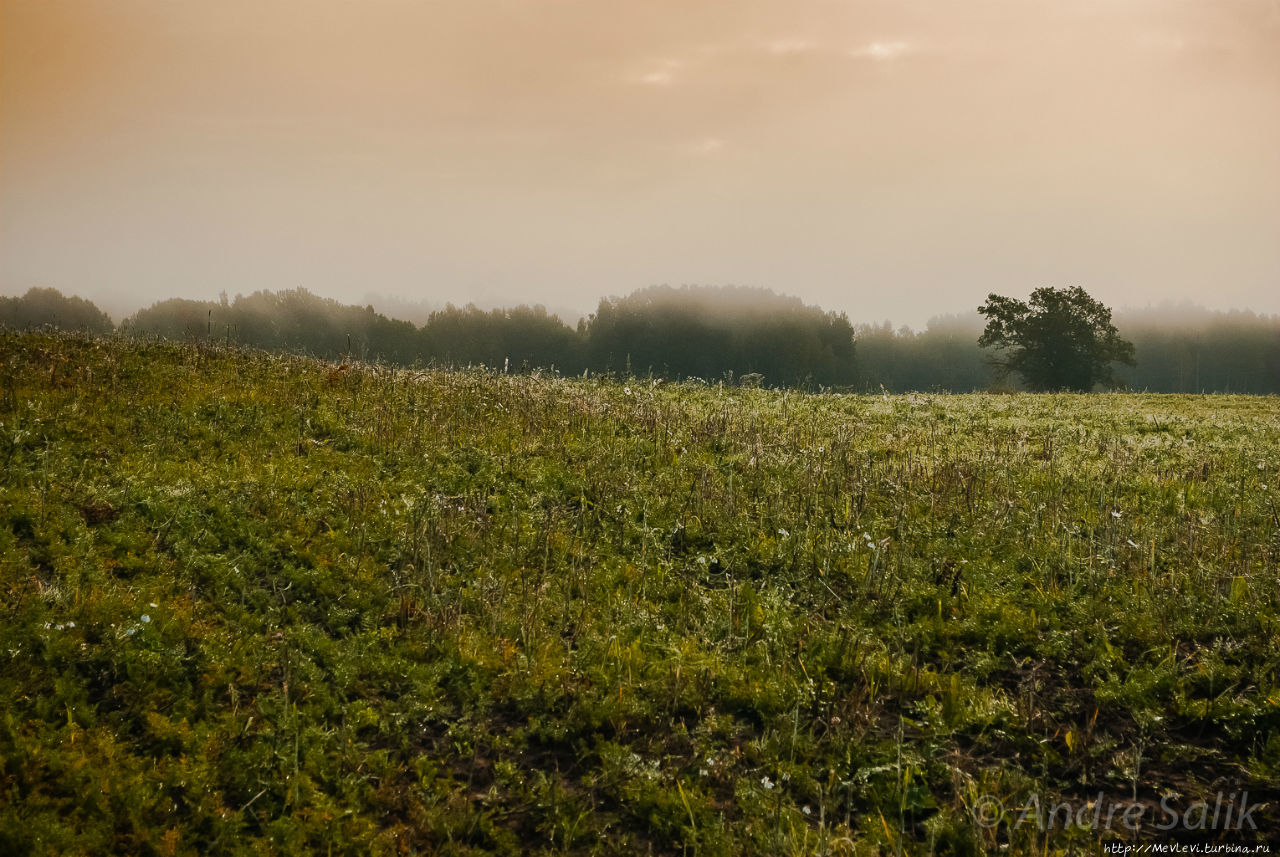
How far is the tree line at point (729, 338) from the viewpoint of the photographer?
121 metres

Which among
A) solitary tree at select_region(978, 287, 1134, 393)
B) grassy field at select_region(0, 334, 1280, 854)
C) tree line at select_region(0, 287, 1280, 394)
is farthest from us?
tree line at select_region(0, 287, 1280, 394)

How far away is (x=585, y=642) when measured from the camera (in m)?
6.86

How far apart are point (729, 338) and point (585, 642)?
15636cm

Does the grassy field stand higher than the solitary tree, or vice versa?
the solitary tree

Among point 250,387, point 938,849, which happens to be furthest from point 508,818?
Answer: point 250,387

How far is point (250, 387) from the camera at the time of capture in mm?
13305

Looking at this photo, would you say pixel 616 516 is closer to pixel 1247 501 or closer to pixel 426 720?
pixel 426 720

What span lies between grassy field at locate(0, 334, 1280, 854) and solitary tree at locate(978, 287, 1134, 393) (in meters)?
55.3

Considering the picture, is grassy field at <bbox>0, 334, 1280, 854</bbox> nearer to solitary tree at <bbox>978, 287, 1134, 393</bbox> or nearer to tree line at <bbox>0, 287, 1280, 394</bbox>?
solitary tree at <bbox>978, 287, 1134, 393</bbox>

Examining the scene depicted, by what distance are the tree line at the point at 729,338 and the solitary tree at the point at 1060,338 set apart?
142ft

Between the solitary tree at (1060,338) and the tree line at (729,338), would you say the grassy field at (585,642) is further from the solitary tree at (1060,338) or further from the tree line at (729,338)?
the tree line at (729,338)

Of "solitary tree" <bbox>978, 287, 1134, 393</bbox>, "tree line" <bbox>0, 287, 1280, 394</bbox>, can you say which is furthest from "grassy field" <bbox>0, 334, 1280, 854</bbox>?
"tree line" <bbox>0, 287, 1280, 394</bbox>

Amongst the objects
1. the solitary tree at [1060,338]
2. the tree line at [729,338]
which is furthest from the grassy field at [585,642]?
the tree line at [729,338]

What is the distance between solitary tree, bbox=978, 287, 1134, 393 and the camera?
61125 millimetres
